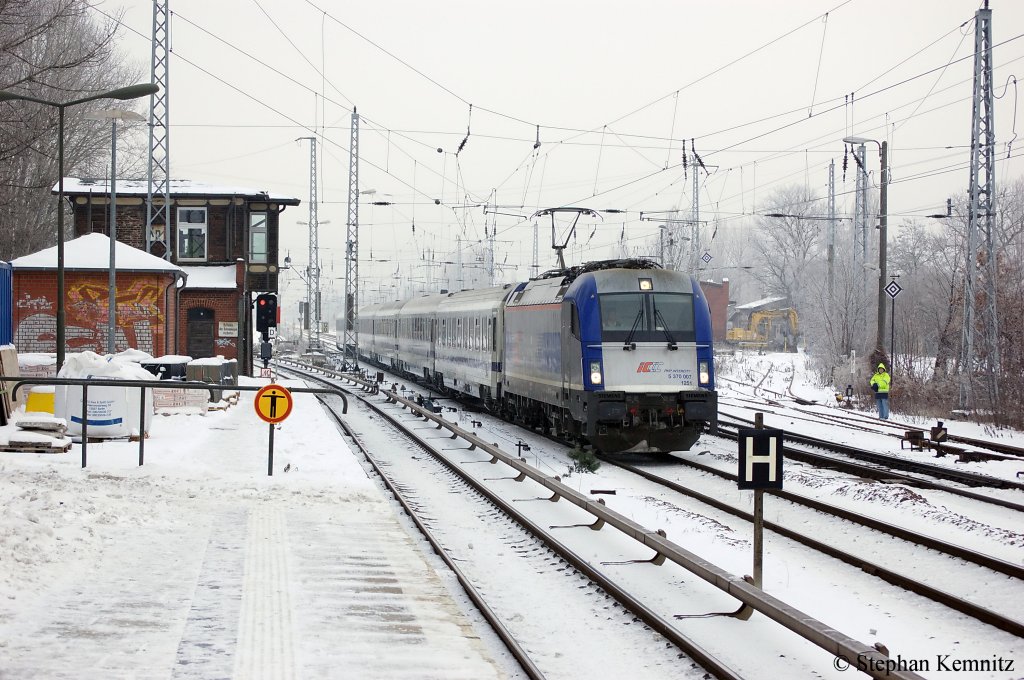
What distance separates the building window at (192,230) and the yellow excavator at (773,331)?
4581 centimetres

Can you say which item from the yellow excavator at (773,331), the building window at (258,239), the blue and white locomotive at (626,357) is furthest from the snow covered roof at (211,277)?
the yellow excavator at (773,331)

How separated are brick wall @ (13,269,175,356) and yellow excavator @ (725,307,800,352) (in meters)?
53.7

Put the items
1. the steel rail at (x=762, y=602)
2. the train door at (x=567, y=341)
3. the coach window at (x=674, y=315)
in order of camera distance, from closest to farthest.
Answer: the steel rail at (x=762, y=602) → the coach window at (x=674, y=315) → the train door at (x=567, y=341)

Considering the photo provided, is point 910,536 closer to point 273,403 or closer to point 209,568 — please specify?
point 209,568

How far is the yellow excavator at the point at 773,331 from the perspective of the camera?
75.8 metres

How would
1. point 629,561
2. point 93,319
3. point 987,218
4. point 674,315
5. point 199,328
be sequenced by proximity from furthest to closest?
1. point 199,328
2. point 93,319
3. point 987,218
4. point 674,315
5. point 629,561

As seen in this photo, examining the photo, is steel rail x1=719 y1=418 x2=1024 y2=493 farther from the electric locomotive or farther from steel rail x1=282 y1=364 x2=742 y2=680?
steel rail x1=282 y1=364 x2=742 y2=680

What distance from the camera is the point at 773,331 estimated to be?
82.9 m

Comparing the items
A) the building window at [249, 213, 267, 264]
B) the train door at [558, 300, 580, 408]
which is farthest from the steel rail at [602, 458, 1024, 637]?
the building window at [249, 213, 267, 264]

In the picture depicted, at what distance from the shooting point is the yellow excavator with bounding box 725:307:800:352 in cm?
7575

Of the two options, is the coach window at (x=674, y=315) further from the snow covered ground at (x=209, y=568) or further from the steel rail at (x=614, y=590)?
the snow covered ground at (x=209, y=568)

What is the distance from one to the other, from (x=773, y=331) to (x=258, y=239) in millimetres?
50931

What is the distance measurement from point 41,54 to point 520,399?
36.9 metres

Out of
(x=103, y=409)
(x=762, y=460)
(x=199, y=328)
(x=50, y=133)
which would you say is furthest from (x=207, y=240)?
(x=762, y=460)
